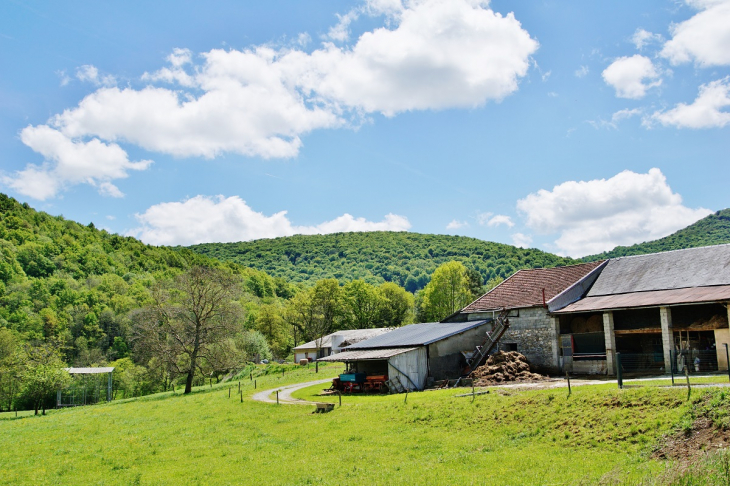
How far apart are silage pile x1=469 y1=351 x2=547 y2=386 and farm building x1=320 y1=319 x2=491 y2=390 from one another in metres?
2.84

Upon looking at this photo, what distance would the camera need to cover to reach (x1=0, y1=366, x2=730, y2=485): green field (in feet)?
45.5

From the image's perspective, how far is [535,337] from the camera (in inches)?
1373

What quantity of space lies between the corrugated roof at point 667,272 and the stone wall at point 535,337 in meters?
4.82

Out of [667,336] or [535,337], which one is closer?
[667,336]

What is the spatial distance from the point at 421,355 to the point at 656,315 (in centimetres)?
1453

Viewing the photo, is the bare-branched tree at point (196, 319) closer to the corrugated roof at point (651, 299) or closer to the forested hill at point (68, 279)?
the corrugated roof at point (651, 299)

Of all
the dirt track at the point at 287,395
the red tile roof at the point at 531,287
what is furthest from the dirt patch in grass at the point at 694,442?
the red tile roof at the point at 531,287

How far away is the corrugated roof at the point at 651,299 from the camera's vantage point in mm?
27562

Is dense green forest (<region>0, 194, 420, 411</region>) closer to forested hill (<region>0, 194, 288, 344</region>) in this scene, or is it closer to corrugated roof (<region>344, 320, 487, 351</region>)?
forested hill (<region>0, 194, 288, 344</region>)

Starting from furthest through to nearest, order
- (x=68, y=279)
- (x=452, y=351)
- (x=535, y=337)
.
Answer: (x=68, y=279)
(x=452, y=351)
(x=535, y=337)

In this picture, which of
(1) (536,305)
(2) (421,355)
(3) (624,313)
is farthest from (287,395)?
(3) (624,313)

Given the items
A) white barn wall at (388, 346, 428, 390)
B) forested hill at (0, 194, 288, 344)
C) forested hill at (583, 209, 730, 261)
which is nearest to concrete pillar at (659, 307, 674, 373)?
white barn wall at (388, 346, 428, 390)

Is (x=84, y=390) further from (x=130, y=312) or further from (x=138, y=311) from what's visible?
(x=130, y=312)

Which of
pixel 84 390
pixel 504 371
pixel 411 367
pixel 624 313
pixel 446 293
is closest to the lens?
pixel 504 371
